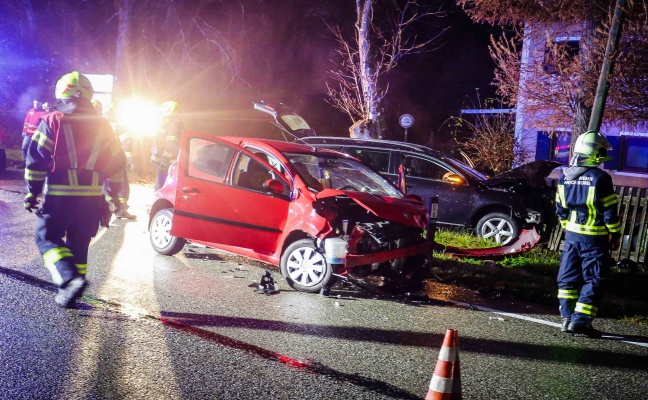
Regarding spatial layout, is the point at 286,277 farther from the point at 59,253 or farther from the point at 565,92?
the point at 565,92

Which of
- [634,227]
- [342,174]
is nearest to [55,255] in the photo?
[342,174]

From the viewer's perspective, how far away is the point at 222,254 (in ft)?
33.3

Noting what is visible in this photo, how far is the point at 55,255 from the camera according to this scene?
643 centimetres

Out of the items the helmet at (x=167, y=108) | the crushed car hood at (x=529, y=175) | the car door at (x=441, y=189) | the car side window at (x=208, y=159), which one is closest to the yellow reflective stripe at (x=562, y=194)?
the car side window at (x=208, y=159)

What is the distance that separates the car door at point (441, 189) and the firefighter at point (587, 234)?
5.40 m

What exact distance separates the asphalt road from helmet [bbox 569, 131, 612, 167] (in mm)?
1632

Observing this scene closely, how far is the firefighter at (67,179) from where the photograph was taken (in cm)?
643

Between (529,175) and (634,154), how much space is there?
11691mm

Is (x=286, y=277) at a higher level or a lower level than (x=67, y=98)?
lower

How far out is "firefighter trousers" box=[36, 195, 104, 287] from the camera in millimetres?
6438

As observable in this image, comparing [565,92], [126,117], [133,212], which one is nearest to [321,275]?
[133,212]

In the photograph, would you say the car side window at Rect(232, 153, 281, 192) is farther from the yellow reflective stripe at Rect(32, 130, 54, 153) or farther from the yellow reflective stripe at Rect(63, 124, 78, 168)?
the yellow reflective stripe at Rect(32, 130, 54, 153)

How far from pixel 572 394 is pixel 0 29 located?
110 feet

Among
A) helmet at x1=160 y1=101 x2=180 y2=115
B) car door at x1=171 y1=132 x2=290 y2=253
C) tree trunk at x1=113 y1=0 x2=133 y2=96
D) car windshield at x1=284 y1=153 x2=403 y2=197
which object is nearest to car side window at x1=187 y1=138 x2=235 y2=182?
car door at x1=171 y1=132 x2=290 y2=253
